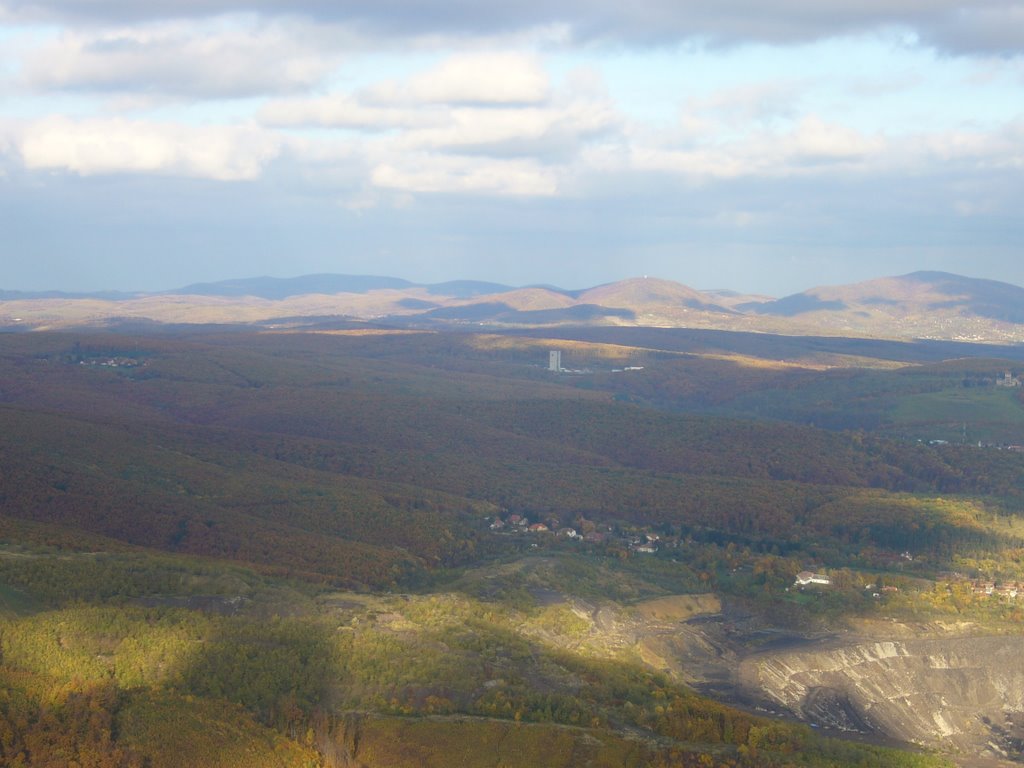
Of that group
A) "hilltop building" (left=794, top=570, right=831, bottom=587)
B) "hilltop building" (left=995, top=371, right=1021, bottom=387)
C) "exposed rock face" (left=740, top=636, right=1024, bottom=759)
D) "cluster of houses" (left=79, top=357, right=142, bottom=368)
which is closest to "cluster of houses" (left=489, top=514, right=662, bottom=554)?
"hilltop building" (left=794, top=570, right=831, bottom=587)

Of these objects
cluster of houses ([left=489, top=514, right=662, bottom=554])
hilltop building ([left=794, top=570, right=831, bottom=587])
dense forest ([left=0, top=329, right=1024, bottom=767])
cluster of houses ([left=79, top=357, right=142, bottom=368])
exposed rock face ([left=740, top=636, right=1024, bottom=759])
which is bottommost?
exposed rock face ([left=740, top=636, right=1024, bottom=759])

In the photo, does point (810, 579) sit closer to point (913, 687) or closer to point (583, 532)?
point (913, 687)

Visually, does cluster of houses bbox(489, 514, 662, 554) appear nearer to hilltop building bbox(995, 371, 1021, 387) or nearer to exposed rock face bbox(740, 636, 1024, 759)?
exposed rock face bbox(740, 636, 1024, 759)

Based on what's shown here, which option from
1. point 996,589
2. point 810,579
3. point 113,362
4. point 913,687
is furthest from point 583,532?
point 113,362

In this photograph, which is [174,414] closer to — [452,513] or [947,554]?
[452,513]

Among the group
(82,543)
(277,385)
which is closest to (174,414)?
(277,385)

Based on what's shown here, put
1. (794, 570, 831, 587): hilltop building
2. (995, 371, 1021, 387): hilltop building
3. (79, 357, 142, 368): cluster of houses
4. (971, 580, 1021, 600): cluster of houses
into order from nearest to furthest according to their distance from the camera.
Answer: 1. (971, 580, 1021, 600): cluster of houses
2. (794, 570, 831, 587): hilltop building
3. (79, 357, 142, 368): cluster of houses
4. (995, 371, 1021, 387): hilltop building

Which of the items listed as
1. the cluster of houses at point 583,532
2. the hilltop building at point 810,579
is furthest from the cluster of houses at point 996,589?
the cluster of houses at point 583,532
